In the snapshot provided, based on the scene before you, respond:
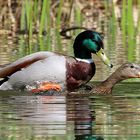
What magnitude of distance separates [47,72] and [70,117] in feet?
7.14

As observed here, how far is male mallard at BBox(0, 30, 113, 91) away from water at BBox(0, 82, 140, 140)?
0.39 meters

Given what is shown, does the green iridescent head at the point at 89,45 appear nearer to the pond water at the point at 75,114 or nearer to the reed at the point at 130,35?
the pond water at the point at 75,114

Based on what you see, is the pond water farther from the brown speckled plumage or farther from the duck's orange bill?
the brown speckled plumage

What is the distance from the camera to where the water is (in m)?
6.16

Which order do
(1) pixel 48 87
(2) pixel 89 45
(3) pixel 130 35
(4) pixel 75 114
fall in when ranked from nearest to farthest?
(4) pixel 75 114
(1) pixel 48 87
(2) pixel 89 45
(3) pixel 130 35

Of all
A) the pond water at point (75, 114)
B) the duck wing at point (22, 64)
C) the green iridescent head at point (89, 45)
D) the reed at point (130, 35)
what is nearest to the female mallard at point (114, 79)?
the pond water at point (75, 114)

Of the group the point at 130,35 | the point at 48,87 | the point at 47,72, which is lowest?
the point at 130,35

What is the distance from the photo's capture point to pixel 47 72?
9.16 metres

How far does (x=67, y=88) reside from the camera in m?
9.20

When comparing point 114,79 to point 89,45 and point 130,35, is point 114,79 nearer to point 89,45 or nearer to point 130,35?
point 89,45

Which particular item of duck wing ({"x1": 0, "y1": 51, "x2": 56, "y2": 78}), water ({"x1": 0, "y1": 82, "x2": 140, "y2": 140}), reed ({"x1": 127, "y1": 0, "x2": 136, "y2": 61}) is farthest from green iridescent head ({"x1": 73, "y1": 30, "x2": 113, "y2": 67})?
reed ({"x1": 127, "y1": 0, "x2": 136, "y2": 61})

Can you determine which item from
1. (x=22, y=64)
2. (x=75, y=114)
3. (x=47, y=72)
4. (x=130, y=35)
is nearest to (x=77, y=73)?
(x=47, y=72)

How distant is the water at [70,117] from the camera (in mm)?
6156

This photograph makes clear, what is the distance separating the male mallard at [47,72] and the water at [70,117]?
0.39 m
